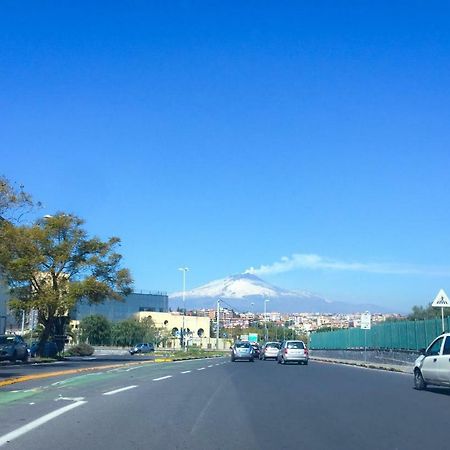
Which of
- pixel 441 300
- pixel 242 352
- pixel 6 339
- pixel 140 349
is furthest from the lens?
pixel 140 349

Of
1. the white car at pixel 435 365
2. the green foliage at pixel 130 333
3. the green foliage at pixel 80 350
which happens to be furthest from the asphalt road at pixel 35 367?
the green foliage at pixel 130 333

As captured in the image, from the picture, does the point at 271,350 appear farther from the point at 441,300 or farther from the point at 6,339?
the point at 441,300

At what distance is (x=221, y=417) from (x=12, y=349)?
29438 millimetres

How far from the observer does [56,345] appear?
48.8 meters

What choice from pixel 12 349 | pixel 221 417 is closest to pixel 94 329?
pixel 12 349

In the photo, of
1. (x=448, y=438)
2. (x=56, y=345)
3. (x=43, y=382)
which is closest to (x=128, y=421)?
(x=448, y=438)

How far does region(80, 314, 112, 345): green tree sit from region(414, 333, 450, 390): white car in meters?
85.3

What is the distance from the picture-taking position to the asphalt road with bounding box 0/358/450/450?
10258 mm

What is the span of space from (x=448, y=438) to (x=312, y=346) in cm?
6630

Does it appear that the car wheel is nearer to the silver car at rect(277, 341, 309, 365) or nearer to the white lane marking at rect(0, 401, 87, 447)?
the white lane marking at rect(0, 401, 87, 447)

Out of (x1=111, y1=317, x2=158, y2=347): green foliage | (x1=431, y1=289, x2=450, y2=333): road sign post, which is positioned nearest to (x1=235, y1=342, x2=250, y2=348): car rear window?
(x1=431, y1=289, x2=450, y2=333): road sign post

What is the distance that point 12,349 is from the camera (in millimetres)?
39594

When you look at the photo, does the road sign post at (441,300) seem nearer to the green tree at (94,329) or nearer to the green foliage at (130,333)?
the green tree at (94,329)

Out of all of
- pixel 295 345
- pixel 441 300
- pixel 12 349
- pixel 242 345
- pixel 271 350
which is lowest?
pixel 271 350
